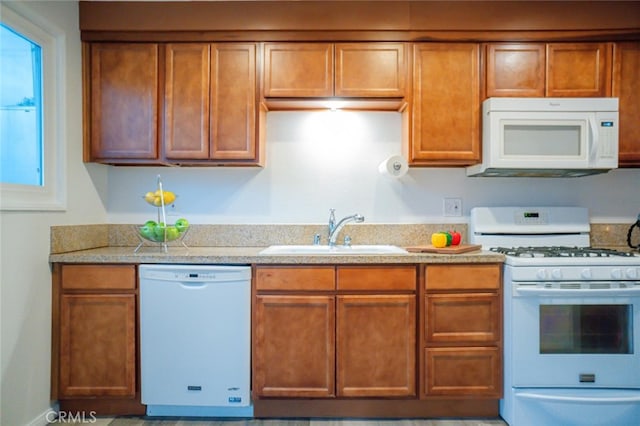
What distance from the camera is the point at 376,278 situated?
6.82ft

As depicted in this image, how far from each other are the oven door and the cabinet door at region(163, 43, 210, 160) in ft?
6.45

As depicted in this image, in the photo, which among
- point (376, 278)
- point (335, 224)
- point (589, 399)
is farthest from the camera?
point (335, 224)

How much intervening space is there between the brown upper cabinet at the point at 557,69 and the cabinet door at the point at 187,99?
1.76 metres

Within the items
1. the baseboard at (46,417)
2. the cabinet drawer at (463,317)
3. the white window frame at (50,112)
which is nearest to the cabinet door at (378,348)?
the cabinet drawer at (463,317)

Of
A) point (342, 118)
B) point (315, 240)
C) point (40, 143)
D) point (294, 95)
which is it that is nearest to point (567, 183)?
point (342, 118)

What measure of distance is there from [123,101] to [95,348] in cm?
142

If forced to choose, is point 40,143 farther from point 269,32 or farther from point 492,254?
point 492,254

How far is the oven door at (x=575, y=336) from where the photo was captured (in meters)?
2.01

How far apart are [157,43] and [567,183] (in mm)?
2785

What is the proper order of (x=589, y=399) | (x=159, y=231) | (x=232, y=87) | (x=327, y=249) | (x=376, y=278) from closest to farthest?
(x=589, y=399) < (x=376, y=278) < (x=159, y=231) < (x=232, y=87) < (x=327, y=249)

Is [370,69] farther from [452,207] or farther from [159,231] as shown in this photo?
[159,231]

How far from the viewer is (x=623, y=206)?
264 centimetres

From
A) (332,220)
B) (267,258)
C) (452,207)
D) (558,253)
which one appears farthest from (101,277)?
(558,253)

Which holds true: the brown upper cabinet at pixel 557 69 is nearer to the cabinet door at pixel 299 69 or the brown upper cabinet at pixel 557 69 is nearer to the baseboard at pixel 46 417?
the cabinet door at pixel 299 69
